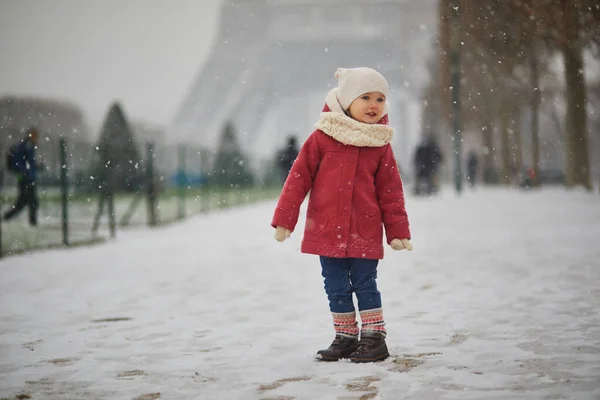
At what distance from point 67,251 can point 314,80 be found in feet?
115

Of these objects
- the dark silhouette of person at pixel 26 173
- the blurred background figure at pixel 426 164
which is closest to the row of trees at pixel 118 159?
the dark silhouette of person at pixel 26 173

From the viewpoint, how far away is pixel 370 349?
4.00m

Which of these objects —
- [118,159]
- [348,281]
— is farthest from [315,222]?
[118,159]

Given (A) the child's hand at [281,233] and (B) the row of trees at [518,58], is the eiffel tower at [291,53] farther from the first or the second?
(A) the child's hand at [281,233]

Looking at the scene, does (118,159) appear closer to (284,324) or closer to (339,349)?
(284,324)

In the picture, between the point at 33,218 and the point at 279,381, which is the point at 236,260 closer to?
the point at 33,218

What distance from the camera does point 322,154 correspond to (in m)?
4.15

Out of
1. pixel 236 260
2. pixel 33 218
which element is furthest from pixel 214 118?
pixel 236 260

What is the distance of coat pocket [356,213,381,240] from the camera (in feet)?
13.2

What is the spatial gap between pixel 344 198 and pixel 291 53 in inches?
1565

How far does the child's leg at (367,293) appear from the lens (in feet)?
13.4

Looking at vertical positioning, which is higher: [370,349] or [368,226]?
[368,226]

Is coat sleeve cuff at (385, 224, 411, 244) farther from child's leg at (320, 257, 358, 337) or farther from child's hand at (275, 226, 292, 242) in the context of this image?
child's hand at (275, 226, 292, 242)

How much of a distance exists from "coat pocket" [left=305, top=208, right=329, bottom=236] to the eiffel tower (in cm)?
3203
